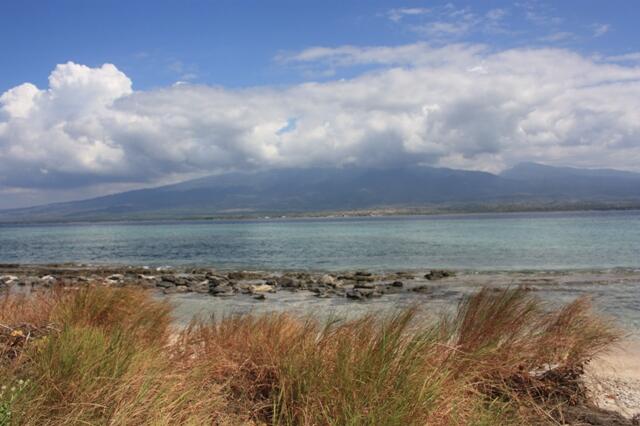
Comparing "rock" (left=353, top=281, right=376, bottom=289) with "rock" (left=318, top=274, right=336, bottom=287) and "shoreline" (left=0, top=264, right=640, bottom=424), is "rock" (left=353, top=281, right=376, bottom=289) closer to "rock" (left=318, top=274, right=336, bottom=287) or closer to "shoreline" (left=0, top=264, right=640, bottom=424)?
"shoreline" (left=0, top=264, right=640, bottom=424)

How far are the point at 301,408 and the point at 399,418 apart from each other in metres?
1.09

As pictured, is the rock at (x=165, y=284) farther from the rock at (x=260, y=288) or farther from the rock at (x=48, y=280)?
the rock at (x=48, y=280)

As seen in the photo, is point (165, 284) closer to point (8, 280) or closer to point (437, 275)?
point (8, 280)

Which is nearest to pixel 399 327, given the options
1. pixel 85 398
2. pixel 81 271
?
pixel 85 398

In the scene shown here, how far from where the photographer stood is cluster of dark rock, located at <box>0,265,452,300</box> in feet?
74.5

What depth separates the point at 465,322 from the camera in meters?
7.21

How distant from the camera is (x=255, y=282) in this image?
27.0 meters

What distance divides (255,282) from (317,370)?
2224cm

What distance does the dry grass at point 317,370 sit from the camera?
4414 millimetres

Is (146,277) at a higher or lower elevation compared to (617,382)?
lower

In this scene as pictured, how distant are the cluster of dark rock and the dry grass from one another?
13440 millimetres

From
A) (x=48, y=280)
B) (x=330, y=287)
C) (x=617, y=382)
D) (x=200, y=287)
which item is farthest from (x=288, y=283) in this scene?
(x=617, y=382)

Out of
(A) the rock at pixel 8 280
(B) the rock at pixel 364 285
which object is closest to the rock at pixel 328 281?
(B) the rock at pixel 364 285

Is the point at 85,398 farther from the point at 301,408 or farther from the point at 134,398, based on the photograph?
the point at 301,408
